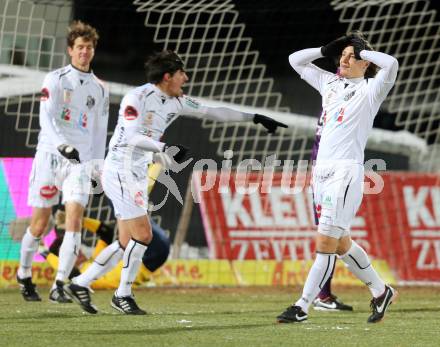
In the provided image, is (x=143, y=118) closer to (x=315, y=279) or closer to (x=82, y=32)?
(x=82, y=32)

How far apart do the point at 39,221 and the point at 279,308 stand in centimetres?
220

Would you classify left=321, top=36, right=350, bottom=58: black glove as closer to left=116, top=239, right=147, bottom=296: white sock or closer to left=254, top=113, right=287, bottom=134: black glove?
left=254, top=113, right=287, bottom=134: black glove

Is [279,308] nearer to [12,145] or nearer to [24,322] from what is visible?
[24,322]

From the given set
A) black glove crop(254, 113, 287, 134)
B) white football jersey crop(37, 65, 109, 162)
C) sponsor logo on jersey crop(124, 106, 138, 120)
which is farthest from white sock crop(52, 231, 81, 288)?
black glove crop(254, 113, 287, 134)

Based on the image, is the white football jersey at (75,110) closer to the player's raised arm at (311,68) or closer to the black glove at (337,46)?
the player's raised arm at (311,68)

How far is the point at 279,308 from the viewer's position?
992 centimetres

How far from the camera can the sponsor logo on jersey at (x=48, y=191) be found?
32.4 ft

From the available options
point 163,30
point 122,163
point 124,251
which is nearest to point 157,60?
point 122,163

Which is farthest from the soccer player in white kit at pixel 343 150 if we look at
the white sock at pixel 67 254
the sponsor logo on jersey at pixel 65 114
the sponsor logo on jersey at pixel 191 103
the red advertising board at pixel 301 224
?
the red advertising board at pixel 301 224

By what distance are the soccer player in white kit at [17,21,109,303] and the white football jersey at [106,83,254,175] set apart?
0.75 m

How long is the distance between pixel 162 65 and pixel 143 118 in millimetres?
448

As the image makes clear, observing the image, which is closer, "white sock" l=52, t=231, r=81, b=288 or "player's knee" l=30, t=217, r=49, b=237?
"white sock" l=52, t=231, r=81, b=288

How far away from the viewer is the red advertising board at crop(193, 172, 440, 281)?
12.5m

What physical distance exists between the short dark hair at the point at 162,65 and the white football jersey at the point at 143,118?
0.09 m
